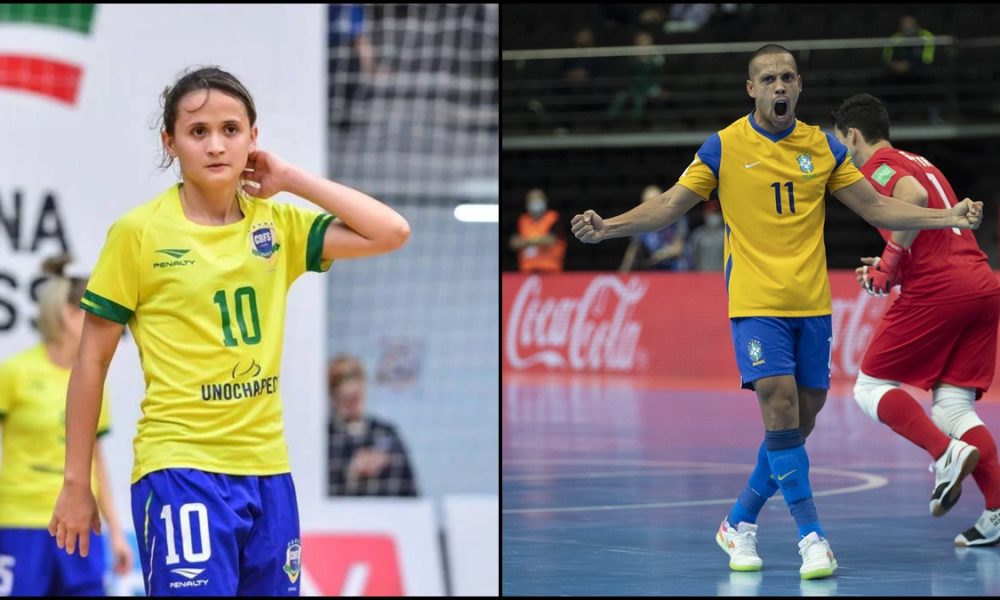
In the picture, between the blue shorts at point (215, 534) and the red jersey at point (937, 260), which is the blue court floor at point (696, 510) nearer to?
the red jersey at point (937, 260)

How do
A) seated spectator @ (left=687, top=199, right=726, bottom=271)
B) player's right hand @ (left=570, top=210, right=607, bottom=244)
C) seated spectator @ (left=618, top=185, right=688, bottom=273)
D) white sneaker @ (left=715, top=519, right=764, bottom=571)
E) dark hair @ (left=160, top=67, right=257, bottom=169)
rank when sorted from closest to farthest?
Answer: dark hair @ (left=160, top=67, right=257, bottom=169), player's right hand @ (left=570, top=210, right=607, bottom=244), white sneaker @ (left=715, top=519, right=764, bottom=571), seated spectator @ (left=687, top=199, right=726, bottom=271), seated spectator @ (left=618, top=185, right=688, bottom=273)

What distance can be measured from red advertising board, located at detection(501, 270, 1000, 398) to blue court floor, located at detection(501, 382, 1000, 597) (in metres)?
4.34

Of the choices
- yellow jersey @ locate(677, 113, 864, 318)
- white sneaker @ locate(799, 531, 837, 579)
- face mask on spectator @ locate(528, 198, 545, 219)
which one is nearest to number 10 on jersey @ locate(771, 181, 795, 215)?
yellow jersey @ locate(677, 113, 864, 318)

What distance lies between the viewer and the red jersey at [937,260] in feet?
21.8

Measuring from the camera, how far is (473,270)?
850 centimetres

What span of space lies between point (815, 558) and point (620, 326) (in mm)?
13198

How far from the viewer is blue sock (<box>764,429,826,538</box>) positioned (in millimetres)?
5699

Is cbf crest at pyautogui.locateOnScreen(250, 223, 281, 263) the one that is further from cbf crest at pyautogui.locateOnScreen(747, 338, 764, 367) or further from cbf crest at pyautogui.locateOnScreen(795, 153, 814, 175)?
cbf crest at pyautogui.locateOnScreen(795, 153, 814, 175)

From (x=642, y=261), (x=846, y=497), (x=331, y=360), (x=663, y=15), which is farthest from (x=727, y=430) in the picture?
(x=663, y=15)

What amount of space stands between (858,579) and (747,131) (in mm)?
1882

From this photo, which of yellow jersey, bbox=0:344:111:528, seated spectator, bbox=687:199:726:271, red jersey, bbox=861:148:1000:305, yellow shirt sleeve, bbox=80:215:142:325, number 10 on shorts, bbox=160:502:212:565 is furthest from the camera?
seated spectator, bbox=687:199:726:271

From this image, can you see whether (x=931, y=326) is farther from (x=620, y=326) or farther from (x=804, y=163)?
(x=620, y=326)

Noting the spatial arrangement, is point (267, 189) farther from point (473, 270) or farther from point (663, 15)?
point (663, 15)

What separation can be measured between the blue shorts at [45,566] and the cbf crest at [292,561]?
3540mm
